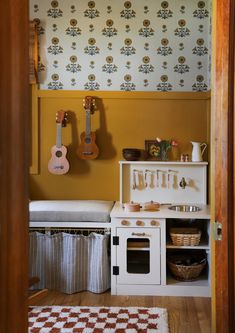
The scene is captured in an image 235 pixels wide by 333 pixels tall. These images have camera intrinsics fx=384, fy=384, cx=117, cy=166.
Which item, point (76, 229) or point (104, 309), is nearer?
point (104, 309)

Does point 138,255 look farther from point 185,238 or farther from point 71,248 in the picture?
point 71,248

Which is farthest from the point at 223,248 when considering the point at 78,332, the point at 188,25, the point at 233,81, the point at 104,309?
the point at 188,25

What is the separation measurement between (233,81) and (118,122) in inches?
115

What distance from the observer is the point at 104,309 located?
9.90 feet

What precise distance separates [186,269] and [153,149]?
129cm

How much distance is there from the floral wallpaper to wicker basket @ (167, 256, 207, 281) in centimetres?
176

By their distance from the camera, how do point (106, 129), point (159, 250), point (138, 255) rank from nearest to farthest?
point (159, 250)
point (138, 255)
point (106, 129)

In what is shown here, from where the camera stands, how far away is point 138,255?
3602mm

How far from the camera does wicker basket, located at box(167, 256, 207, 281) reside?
336cm

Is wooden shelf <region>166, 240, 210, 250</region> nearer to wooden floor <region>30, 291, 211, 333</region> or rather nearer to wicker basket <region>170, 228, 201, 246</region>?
wicker basket <region>170, 228, 201, 246</region>

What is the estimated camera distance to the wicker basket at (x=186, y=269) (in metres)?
3.36

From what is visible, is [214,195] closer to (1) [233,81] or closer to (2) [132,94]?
(1) [233,81]

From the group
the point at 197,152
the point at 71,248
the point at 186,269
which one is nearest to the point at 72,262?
the point at 71,248

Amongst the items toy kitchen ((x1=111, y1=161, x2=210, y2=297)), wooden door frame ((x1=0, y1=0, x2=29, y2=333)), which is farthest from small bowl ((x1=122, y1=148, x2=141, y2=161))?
wooden door frame ((x1=0, y1=0, x2=29, y2=333))
